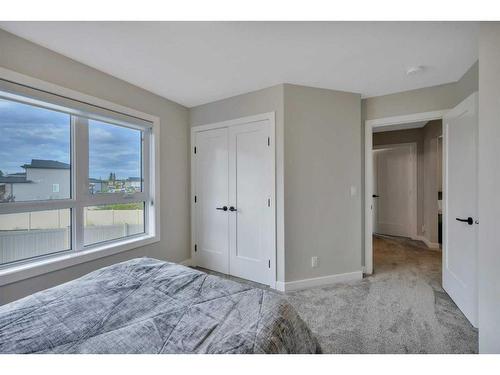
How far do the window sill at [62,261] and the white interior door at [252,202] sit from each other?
1099 mm

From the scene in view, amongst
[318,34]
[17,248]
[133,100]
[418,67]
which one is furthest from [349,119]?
[17,248]

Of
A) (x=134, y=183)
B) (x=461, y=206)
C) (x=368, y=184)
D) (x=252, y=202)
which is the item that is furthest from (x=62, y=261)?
(x=461, y=206)

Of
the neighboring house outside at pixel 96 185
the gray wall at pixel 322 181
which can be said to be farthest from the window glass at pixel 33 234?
the gray wall at pixel 322 181

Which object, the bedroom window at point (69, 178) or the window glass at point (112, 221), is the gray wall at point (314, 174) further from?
the window glass at point (112, 221)

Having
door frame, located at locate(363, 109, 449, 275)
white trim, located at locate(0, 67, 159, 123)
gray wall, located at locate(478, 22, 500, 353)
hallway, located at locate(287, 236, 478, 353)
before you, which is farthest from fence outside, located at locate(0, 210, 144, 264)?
gray wall, located at locate(478, 22, 500, 353)

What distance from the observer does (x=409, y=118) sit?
2.65m

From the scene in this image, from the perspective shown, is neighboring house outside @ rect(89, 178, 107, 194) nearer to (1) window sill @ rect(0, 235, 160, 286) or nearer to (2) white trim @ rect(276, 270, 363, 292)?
(1) window sill @ rect(0, 235, 160, 286)

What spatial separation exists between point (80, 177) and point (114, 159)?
1.31 ft

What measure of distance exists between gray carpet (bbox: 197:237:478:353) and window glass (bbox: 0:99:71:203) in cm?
239

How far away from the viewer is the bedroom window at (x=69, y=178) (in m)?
1.70

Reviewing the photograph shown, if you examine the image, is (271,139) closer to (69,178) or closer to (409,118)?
(409,118)
